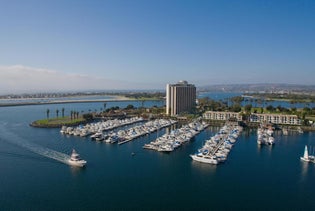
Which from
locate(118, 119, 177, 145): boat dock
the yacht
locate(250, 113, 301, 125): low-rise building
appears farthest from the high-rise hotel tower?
the yacht

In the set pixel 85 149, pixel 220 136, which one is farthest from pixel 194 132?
pixel 85 149

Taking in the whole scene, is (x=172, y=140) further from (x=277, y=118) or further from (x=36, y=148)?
(x=277, y=118)

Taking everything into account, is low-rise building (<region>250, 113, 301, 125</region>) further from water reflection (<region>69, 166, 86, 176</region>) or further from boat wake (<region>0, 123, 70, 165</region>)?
water reflection (<region>69, 166, 86, 176</region>)

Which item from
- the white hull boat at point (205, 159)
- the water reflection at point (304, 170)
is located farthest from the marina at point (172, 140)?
the water reflection at point (304, 170)

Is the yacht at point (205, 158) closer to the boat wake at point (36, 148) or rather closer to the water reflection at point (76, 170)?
the water reflection at point (76, 170)

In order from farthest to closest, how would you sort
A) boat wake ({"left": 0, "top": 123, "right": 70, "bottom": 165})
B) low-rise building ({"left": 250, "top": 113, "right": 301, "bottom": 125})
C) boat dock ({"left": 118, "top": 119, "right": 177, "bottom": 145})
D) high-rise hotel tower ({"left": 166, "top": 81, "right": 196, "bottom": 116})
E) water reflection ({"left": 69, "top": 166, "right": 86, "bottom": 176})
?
high-rise hotel tower ({"left": 166, "top": 81, "right": 196, "bottom": 116})
low-rise building ({"left": 250, "top": 113, "right": 301, "bottom": 125})
boat dock ({"left": 118, "top": 119, "right": 177, "bottom": 145})
boat wake ({"left": 0, "top": 123, "right": 70, "bottom": 165})
water reflection ({"left": 69, "top": 166, "right": 86, "bottom": 176})

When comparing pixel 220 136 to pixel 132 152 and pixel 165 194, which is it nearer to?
pixel 132 152
